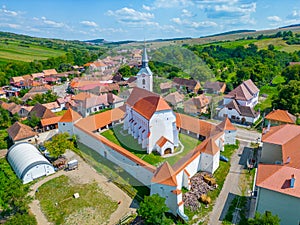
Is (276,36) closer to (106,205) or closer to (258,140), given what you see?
(258,140)

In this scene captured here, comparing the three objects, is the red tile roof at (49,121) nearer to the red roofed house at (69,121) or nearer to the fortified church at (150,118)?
the red roofed house at (69,121)

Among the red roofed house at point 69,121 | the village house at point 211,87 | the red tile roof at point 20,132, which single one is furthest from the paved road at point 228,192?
the red tile roof at point 20,132

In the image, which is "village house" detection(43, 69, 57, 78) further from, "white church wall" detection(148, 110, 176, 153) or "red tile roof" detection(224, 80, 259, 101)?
"white church wall" detection(148, 110, 176, 153)

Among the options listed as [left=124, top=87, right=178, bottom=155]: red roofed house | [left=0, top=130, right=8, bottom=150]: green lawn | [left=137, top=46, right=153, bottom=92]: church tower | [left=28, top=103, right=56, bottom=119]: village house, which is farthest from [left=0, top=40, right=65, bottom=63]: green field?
[left=137, top=46, right=153, bottom=92]: church tower

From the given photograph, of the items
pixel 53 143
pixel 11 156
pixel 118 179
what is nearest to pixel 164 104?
pixel 118 179

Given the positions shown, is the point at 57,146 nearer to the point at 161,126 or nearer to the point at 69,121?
the point at 69,121

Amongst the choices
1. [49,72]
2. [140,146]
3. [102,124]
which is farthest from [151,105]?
[49,72]

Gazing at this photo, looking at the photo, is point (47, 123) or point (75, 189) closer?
point (75, 189)
